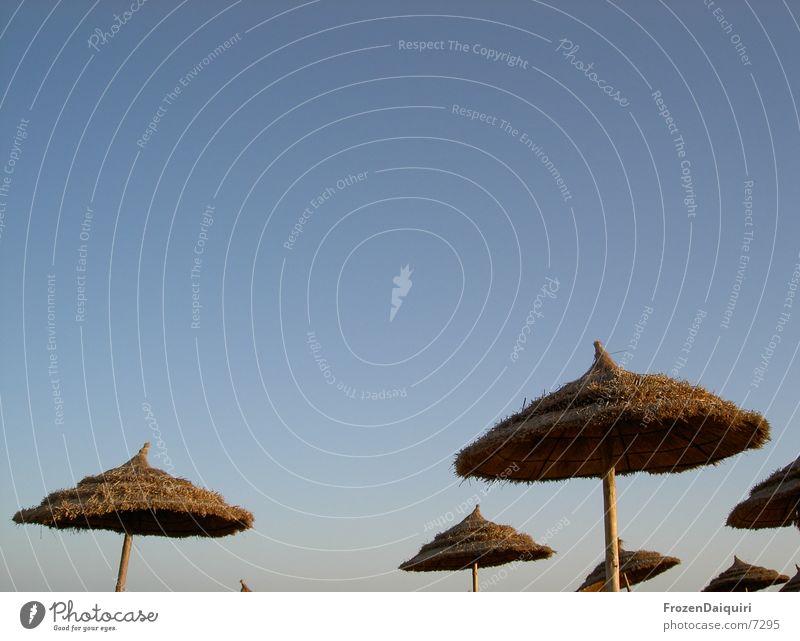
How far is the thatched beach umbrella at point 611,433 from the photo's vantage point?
24.8ft

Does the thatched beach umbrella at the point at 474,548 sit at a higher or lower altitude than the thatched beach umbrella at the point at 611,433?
lower

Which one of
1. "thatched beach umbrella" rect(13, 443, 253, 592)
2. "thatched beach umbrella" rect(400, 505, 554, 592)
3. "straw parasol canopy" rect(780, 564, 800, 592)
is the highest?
"thatched beach umbrella" rect(13, 443, 253, 592)

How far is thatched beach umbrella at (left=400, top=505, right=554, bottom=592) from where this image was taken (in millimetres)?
14344

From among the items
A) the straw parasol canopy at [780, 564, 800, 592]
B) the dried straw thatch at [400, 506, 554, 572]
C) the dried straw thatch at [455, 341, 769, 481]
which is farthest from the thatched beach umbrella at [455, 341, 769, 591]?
the straw parasol canopy at [780, 564, 800, 592]

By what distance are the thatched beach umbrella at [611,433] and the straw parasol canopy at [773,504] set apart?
1.98 meters

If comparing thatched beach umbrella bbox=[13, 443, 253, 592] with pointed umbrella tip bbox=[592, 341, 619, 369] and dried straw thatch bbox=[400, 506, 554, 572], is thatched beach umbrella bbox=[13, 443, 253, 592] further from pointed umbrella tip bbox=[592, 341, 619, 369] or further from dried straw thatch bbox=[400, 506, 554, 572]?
pointed umbrella tip bbox=[592, 341, 619, 369]

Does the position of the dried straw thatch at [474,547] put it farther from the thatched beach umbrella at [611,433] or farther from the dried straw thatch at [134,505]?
the thatched beach umbrella at [611,433]

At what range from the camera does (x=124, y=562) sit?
1154 cm

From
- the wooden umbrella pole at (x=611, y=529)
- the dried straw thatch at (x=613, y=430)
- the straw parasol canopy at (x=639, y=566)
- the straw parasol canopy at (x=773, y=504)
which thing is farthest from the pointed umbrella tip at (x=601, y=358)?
the straw parasol canopy at (x=639, y=566)

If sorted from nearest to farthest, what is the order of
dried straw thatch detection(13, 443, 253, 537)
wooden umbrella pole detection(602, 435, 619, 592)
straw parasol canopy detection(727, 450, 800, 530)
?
wooden umbrella pole detection(602, 435, 619, 592) < straw parasol canopy detection(727, 450, 800, 530) < dried straw thatch detection(13, 443, 253, 537)
